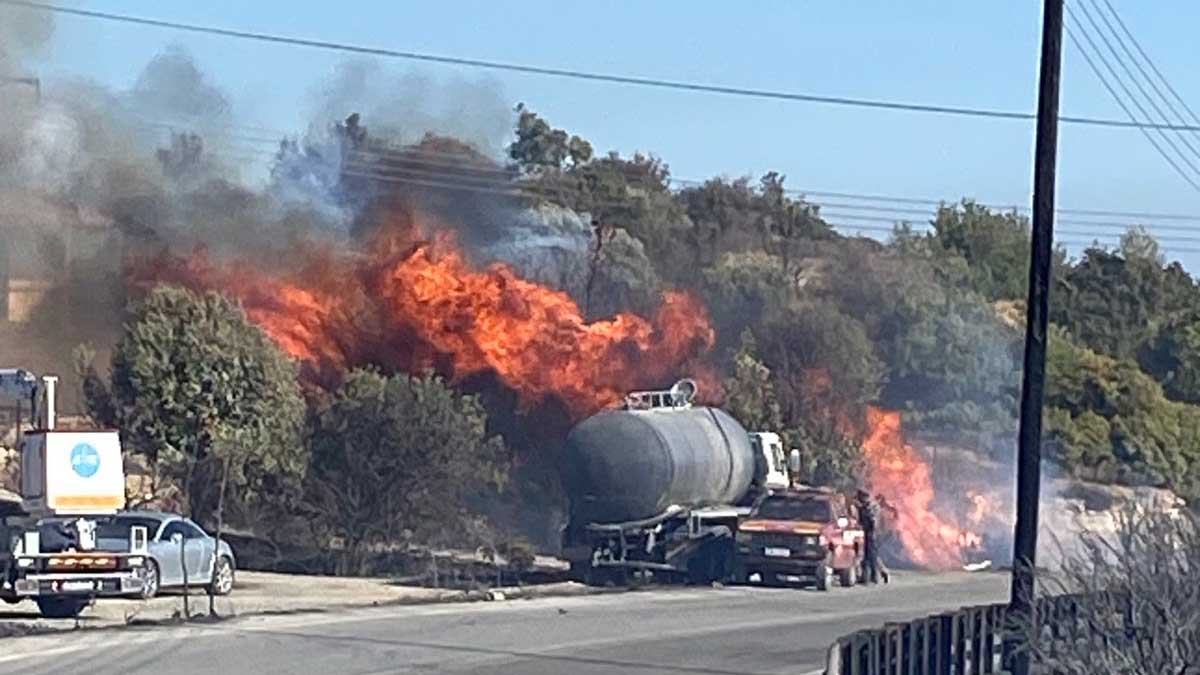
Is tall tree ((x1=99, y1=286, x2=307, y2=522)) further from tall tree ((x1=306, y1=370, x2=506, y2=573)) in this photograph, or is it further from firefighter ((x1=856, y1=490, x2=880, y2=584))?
firefighter ((x1=856, y1=490, x2=880, y2=584))

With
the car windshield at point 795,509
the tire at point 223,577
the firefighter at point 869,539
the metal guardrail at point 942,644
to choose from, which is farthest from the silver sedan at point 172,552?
the metal guardrail at point 942,644

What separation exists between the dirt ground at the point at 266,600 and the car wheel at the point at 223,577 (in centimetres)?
17

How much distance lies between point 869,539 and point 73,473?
18.1 metres

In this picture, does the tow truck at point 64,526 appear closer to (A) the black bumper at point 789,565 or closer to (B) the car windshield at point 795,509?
(A) the black bumper at point 789,565

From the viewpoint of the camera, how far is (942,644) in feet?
59.2

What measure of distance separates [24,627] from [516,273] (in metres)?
→ 25.9

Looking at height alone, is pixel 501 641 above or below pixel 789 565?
above

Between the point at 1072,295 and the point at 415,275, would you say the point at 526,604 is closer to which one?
the point at 415,275

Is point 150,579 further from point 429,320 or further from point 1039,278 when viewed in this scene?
point 429,320

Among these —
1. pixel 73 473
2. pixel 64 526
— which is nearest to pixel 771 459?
pixel 73 473

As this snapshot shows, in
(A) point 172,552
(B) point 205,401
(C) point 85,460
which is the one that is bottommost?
(A) point 172,552

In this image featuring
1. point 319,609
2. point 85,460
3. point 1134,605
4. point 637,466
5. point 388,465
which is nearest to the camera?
point 1134,605

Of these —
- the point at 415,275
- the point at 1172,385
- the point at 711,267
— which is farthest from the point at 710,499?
the point at 1172,385

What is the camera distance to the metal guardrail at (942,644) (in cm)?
1538
